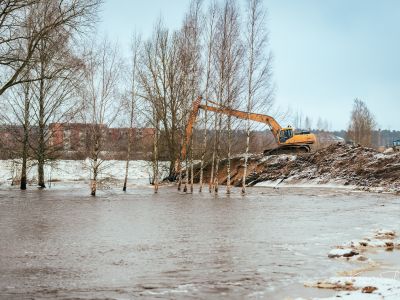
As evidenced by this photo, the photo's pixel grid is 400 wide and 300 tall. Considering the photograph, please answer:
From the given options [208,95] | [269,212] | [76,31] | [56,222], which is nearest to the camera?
[56,222]

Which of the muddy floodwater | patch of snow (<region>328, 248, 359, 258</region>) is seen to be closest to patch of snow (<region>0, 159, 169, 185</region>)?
the muddy floodwater

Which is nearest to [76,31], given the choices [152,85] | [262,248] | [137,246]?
[137,246]

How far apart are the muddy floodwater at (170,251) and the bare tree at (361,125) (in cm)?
6639

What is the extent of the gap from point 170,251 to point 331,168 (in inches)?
1320

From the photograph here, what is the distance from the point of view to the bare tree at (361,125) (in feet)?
273

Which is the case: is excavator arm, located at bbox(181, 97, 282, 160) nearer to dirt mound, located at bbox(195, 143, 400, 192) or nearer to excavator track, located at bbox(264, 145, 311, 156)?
excavator track, located at bbox(264, 145, 311, 156)

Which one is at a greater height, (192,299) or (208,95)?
(208,95)

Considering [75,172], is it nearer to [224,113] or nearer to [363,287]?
[224,113]

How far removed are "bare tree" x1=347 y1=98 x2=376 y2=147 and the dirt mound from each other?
133ft

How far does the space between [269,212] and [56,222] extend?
896 cm

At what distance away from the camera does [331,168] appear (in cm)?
4197

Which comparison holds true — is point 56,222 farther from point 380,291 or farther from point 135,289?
point 380,291

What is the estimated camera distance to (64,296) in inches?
269

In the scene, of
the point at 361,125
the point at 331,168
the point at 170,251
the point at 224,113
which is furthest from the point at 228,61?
the point at 361,125
